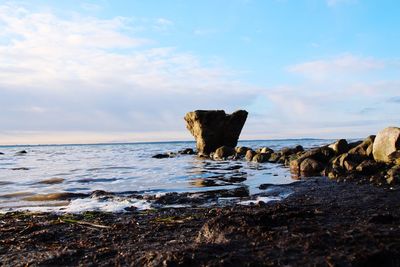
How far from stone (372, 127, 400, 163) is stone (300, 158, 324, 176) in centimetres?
224

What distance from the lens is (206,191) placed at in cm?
1230

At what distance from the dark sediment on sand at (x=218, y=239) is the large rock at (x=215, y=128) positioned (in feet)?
121

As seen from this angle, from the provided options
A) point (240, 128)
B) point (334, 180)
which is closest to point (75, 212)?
point (334, 180)

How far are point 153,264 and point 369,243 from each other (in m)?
2.26

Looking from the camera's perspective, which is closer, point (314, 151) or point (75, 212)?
point (75, 212)

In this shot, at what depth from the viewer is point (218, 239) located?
4.92 m

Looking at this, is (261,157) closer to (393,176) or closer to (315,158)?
(315,158)

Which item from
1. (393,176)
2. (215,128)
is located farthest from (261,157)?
(215,128)

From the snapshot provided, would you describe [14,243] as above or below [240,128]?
below

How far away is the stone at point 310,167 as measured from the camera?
16.9 meters

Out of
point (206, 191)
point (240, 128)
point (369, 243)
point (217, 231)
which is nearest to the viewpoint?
point (369, 243)

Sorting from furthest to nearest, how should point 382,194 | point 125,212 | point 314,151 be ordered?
point 314,151 → point 382,194 → point 125,212

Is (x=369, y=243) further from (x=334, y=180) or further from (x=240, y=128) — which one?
(x=240, y=128)

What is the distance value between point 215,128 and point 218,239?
131 feet
